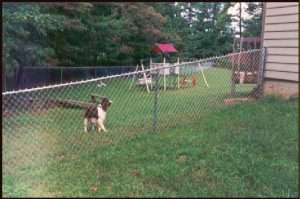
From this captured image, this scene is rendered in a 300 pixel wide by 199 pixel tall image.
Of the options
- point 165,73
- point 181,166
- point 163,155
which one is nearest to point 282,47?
point 163,155

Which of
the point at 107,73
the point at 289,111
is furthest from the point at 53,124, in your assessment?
the point at 107,73

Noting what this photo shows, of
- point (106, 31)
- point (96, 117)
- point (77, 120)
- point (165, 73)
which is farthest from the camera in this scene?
point (106, 31)

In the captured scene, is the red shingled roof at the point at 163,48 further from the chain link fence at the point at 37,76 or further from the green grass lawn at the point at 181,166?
the green grass lawn at the point at 181,166

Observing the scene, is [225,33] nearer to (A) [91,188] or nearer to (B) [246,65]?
(B) [246,65]

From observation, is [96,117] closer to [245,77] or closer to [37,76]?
[245,77]

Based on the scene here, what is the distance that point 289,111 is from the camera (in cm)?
560

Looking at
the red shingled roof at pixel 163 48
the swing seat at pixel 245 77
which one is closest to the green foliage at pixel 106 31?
the red shingled roof at pixel 163 48

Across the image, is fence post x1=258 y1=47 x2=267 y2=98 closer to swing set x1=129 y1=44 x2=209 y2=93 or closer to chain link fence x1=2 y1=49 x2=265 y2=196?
chain link fence x1=2 y1=49 x2=265 y2=196

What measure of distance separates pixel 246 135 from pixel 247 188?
5.07 ft

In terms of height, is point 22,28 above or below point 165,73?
above

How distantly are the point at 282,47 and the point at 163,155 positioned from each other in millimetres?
3596

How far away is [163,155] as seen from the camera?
4.02m

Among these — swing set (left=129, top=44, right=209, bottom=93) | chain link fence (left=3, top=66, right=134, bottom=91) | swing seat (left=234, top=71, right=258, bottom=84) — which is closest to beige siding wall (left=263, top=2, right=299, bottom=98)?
swing seat (left=234, top=71, right=258, bottom=84)

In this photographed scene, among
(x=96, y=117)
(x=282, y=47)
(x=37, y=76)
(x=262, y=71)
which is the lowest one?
(x=96, y=117)
